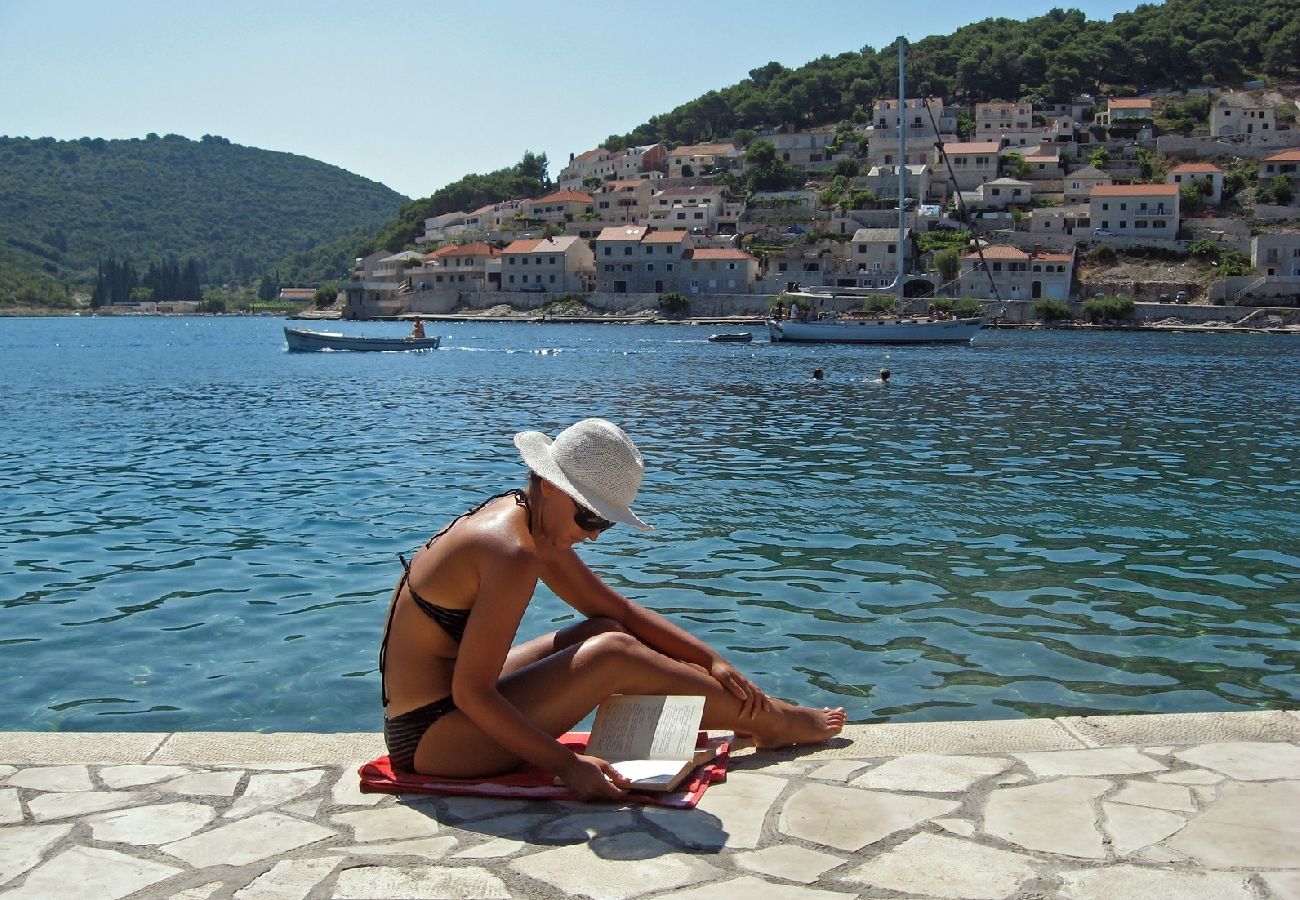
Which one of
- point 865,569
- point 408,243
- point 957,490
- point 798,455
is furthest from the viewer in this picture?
point 408,243

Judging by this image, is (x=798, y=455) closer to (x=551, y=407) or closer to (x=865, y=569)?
(x=865, y=569)

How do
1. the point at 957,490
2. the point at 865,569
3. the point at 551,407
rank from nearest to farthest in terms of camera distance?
the point at 865,569, the point at 957,490, the point at 551,407

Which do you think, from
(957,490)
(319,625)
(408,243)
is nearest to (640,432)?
(957,490)

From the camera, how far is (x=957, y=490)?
13.0m

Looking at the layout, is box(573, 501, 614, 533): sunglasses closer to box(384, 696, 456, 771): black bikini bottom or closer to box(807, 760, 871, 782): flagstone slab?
box(384, 696, 456, 771): black bikini bottom

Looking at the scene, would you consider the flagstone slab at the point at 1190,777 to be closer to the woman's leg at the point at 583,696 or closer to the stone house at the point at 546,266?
the woman's leg at the point at 583,696

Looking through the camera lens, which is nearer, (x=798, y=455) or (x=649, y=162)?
(x=798, y=455)

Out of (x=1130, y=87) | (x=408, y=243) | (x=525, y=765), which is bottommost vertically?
(x=525, y=765)

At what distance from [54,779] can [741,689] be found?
2.46 m

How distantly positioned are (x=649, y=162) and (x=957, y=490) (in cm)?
12683

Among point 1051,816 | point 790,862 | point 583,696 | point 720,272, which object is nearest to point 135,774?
point 583,696

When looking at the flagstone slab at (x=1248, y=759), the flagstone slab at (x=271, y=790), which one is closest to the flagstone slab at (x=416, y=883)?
the flagstone slab at (x=271, y=790)

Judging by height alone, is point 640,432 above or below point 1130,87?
below

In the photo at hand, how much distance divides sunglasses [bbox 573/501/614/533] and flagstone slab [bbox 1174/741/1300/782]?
7.46 ft
